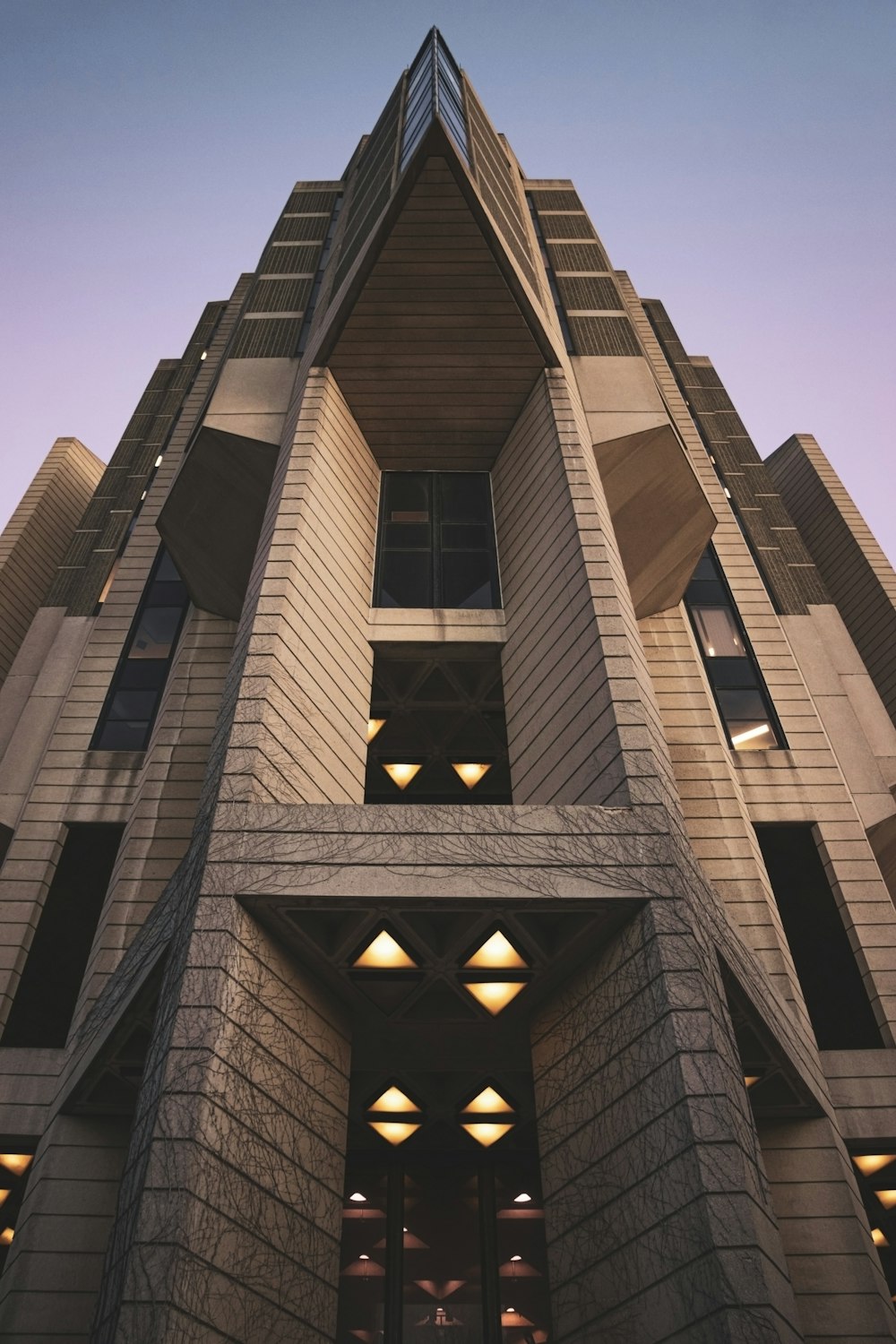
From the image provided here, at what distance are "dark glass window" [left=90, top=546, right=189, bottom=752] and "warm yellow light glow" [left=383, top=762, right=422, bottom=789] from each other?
561 centimetres

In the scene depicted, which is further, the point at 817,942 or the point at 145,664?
the point at 145,664

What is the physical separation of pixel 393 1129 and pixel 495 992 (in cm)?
402

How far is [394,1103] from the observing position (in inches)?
559

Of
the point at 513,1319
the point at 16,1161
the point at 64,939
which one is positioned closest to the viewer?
the point at 513,1319

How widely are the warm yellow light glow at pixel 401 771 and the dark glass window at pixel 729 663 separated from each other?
23.5 feet

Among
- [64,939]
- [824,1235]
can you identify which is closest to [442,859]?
[824,1235]

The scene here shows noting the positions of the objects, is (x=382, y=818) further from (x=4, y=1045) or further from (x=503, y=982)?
(x=4, y=1045)

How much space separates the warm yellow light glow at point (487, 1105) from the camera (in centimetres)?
1415

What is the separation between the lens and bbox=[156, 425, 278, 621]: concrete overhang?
71.6 ft

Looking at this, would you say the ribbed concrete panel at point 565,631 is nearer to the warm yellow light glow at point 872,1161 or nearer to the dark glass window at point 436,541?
the dark glass window at point 436,541

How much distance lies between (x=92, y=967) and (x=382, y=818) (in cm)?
847

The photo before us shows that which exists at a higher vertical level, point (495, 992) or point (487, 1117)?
point (495, 992)

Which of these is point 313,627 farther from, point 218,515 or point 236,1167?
point 236,1167

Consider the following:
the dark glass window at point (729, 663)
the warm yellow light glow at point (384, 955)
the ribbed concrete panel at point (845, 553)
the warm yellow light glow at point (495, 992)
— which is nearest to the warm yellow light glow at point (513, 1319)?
the warm yellow light glow at point (495, 992)
